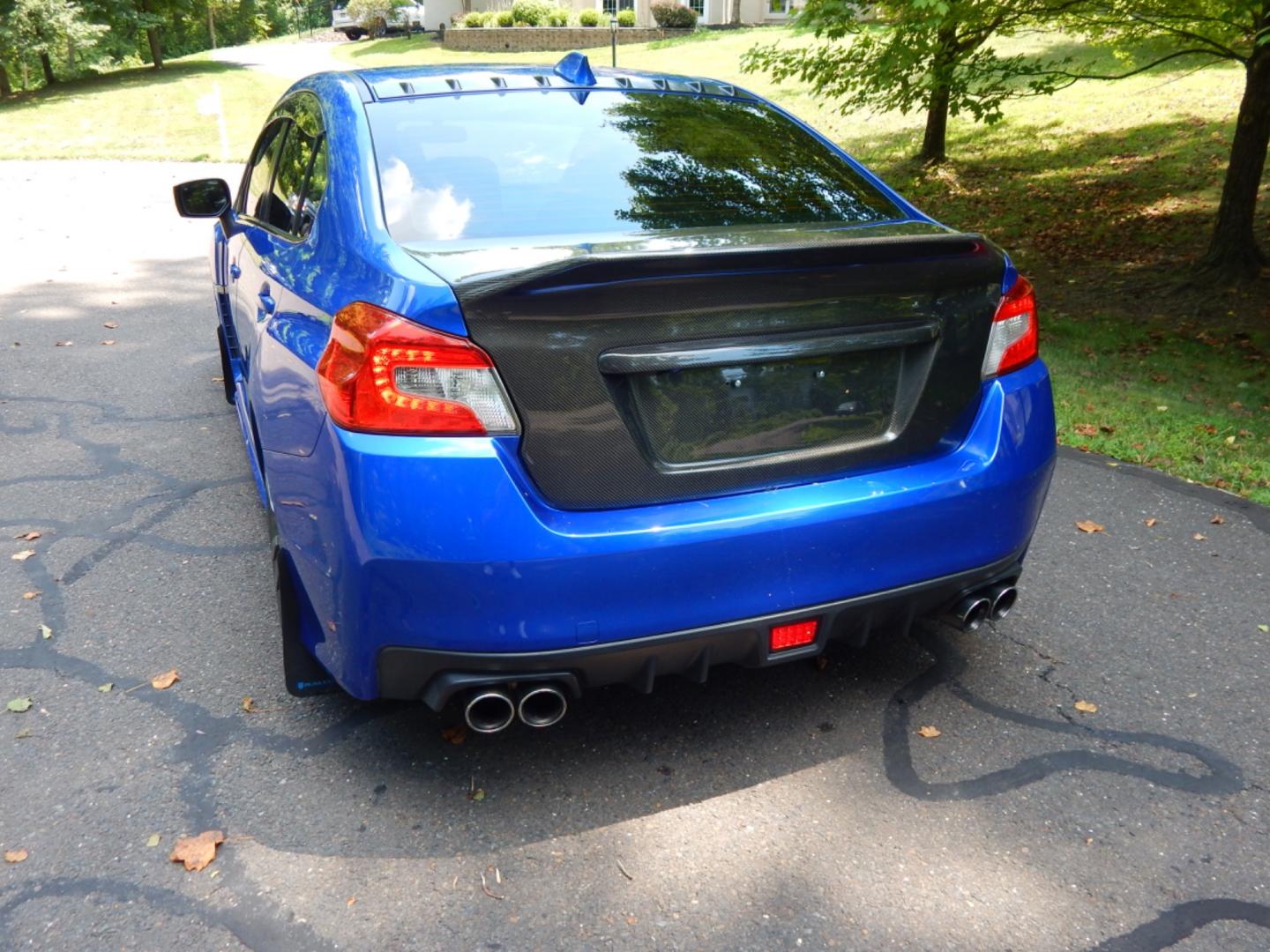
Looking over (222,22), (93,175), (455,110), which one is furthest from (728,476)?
(222,22)

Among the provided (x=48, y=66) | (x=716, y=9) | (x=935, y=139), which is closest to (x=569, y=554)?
(x=935, y=139)

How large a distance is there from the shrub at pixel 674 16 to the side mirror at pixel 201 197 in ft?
118

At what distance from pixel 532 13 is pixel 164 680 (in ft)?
127

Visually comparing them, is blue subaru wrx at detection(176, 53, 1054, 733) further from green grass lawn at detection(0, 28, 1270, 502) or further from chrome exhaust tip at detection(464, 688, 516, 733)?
green grass lawn at detection(0, 28, 1270, 502)

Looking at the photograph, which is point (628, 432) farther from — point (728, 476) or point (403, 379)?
point (403, 379)

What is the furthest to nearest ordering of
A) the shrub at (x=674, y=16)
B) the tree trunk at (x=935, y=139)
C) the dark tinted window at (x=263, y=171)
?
the shrub at (x=674, y=16) → the tree trunk at (x=935, y=139) → the dark tinted window at (x=263, y=171)

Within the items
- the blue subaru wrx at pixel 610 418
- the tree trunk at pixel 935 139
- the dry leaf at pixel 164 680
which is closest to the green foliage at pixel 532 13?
the tree trunk at pixel 935 139

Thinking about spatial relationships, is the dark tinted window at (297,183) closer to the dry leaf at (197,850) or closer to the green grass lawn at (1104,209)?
the dry leaf at (197,850)

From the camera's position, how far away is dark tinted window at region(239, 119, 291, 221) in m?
3.89

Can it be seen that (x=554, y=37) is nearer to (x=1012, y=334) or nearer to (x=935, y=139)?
(x=935, y=139)

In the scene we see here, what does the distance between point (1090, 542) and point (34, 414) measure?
5.37 m

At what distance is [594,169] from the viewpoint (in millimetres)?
2990

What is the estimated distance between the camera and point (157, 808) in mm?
2631

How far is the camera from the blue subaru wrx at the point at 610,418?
223 centimetres
